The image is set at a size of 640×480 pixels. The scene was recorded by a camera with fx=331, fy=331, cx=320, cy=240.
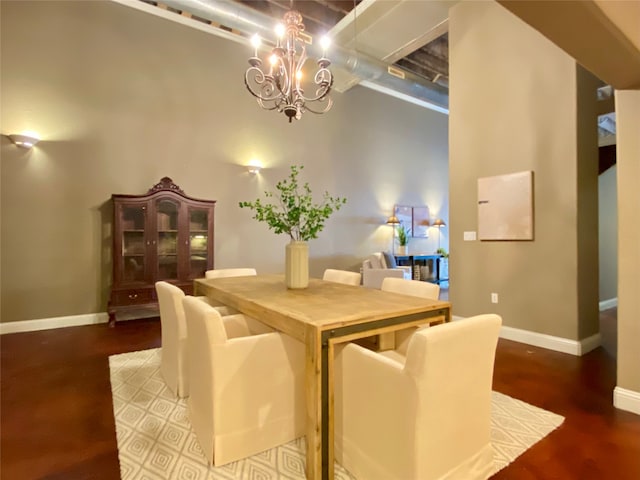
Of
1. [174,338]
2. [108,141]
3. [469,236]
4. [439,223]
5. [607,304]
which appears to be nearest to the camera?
[174,338]

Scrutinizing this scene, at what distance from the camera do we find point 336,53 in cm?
454

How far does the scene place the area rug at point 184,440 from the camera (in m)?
1.50

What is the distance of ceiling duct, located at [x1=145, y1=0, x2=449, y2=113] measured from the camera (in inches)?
144

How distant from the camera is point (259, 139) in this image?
17.3ft

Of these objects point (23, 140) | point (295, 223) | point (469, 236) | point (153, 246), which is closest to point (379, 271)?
point (469, 236)

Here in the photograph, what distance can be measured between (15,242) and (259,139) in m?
3.33

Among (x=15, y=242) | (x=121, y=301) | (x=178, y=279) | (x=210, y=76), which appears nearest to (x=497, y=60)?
(x=210, y=76)

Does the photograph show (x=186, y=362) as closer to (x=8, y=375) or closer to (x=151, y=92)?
(x=8, y=375)

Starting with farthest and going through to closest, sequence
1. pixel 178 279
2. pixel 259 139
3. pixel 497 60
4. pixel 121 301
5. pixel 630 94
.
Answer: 1. pixel 259 139
2. pixel 178 279
3. pixel 121 301
4. pixel 497 60
5. pixel 630 94

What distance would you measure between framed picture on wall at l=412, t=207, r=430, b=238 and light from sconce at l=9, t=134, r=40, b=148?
6.44 metres

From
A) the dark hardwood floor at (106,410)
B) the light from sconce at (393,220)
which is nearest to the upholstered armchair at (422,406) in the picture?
the dark hardwood floor at (106,410)

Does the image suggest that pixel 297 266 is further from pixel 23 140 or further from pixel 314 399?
pixel 23 140

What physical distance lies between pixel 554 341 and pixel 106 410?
3.76m

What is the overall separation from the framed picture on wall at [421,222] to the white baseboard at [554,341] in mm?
4014
